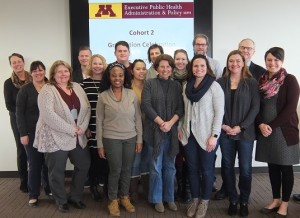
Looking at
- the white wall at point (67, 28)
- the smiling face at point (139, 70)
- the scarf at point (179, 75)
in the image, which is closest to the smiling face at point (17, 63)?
the white wall at point (67, 28)

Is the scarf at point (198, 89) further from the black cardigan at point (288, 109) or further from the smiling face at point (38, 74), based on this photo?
the smiling face at point (38, 74)

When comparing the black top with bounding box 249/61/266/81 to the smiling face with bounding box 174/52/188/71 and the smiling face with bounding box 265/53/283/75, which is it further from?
the smiling face with bounding box 174/52/188/71

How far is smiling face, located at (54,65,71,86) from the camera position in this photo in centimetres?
285

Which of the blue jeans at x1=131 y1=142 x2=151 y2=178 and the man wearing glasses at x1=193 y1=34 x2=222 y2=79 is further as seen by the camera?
the man wearing glasses at x1=193 y1=34 x2=222 y2=79

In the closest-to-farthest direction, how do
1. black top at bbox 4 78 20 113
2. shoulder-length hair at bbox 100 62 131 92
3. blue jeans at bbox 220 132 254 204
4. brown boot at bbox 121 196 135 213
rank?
blue jeans at bbox 220 132 254 204
shoulder-length hair at bbox 100 62 131 92
brown boot at bbox 121 196 135 213
black top at bbox 4 78 20 113

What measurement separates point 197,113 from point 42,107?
56.2 inches

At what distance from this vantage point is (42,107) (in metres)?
2.79

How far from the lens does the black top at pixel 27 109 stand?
122 inches

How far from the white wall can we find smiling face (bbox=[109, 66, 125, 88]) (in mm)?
1511

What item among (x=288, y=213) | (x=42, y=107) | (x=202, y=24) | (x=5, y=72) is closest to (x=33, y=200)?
(x=42, y=107)

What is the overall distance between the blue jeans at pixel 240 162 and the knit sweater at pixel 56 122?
136 cm

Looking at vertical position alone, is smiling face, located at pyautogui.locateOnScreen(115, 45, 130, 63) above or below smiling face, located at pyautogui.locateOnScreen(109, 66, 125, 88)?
above

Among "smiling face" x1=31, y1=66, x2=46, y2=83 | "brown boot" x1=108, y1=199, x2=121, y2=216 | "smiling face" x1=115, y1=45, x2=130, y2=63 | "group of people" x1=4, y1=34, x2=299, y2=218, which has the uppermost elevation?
"smiling face" x1=115, y1=45, x2=130, y2=63

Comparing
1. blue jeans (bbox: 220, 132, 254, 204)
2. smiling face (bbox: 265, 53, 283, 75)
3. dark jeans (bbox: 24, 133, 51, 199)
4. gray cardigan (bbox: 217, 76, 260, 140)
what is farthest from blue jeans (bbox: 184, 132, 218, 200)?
dark jeans (bbox: 24, 133, 51, 199)
